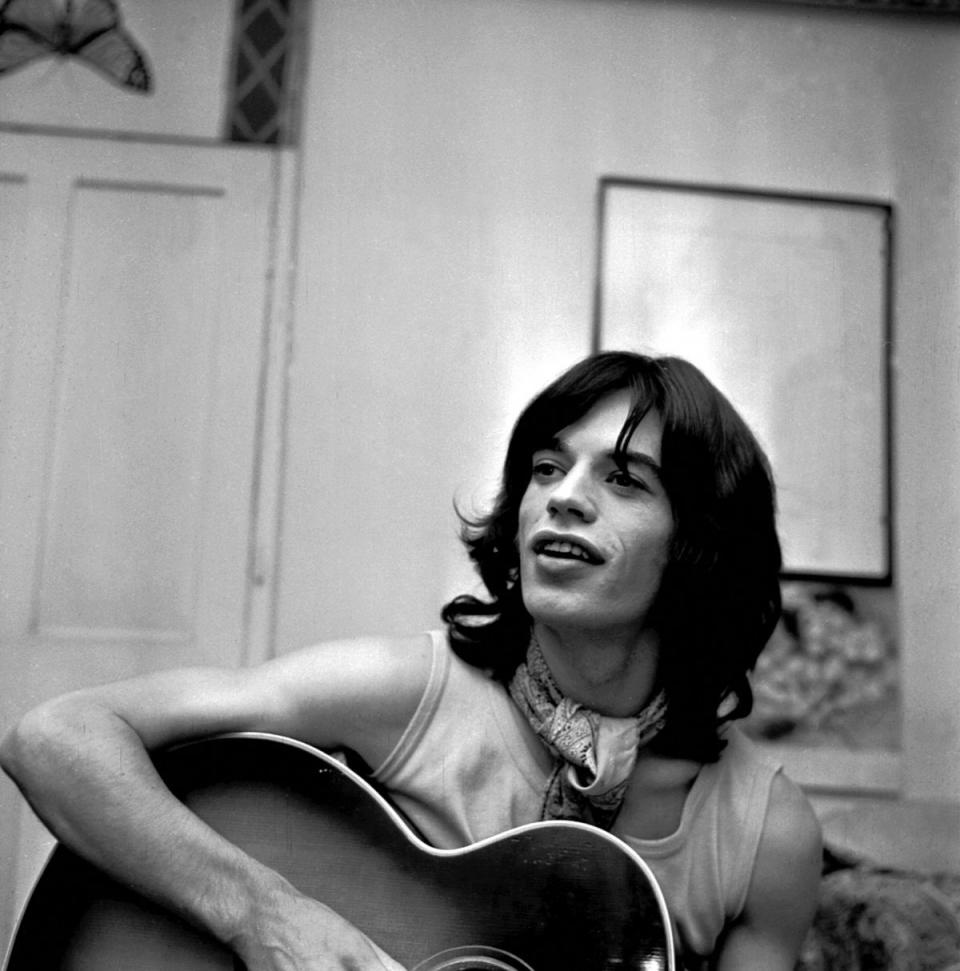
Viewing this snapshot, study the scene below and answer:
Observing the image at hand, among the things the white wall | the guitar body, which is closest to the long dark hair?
the guitar body

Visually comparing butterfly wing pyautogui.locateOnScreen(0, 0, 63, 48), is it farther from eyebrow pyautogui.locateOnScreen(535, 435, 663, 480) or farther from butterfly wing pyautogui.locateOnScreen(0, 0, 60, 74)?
eyebrow pyautogui.locateOnScreen(535, 435, 663, 480)

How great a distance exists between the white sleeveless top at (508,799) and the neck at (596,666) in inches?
2.6

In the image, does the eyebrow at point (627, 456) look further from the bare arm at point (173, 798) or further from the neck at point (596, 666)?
the bare arm at point (173, 798)

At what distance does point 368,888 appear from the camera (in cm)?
96

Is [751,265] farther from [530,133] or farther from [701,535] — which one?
[701,535]

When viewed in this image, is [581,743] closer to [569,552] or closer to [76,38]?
[569,552]

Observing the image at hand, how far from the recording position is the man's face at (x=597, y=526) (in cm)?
107

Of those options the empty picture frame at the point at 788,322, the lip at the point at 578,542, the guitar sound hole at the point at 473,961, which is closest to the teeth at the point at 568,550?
the lip at the point at 578,542

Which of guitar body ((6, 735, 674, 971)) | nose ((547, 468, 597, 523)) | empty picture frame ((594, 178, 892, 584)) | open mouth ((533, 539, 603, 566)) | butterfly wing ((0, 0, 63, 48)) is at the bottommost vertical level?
guitar body ((6, 735, 674, 971))

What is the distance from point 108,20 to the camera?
1.94 m

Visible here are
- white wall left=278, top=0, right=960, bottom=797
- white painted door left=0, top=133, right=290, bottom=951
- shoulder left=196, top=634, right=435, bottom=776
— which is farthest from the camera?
white wall left=278, top=0, right=960, bottom=797

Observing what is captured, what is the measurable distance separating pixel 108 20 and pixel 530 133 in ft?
2.45

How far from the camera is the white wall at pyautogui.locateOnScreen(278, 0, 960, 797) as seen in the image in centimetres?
193

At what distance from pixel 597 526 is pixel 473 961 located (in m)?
0.40
